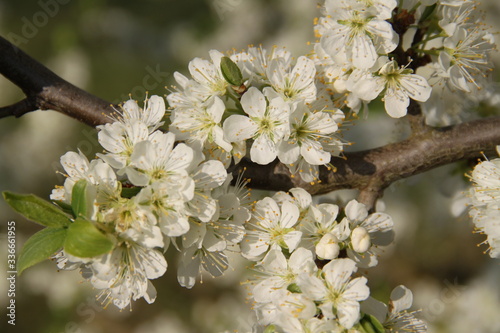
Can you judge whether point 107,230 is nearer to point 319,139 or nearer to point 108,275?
point 108,275

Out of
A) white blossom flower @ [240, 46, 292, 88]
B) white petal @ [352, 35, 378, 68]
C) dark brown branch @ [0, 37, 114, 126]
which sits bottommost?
white petal @ [352, 35, 378, 68]

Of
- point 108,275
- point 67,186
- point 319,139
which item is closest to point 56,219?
point 67,186

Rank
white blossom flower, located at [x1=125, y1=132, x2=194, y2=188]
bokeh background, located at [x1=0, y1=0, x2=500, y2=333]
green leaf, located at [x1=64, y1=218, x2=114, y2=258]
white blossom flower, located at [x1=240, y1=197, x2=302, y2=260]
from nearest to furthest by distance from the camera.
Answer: green leaf, located at [x1=64, y1=218, x2=114, y2=258]
white blossom flower, located at [x1=125, y1=132, x2=194, y2=188]
white blossom flower, located at [x1=240, y1=197, x2=302, y2=260]
bokeh background, located at [x1=0, y1=0, x2=500, y2=333]

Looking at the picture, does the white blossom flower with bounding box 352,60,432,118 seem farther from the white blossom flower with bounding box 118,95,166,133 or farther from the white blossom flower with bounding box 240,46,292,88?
the white blossom flower with bounding box 118,95,166,133

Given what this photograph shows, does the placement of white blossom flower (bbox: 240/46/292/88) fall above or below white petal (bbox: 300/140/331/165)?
above

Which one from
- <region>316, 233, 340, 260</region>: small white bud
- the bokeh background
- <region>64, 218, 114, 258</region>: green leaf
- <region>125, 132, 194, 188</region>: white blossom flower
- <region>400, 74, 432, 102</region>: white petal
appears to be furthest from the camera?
the bokeh background

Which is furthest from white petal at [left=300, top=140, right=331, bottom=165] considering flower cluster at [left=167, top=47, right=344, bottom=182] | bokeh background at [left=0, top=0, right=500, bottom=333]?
bokeh background at [left=0, top=0, right=500, bottom=333]

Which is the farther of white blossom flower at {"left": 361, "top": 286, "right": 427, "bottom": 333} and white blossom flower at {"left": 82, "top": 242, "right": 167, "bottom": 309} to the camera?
white blossom flower at {"left": 361, "top": 286, "right": 427, "bottom": 333}
